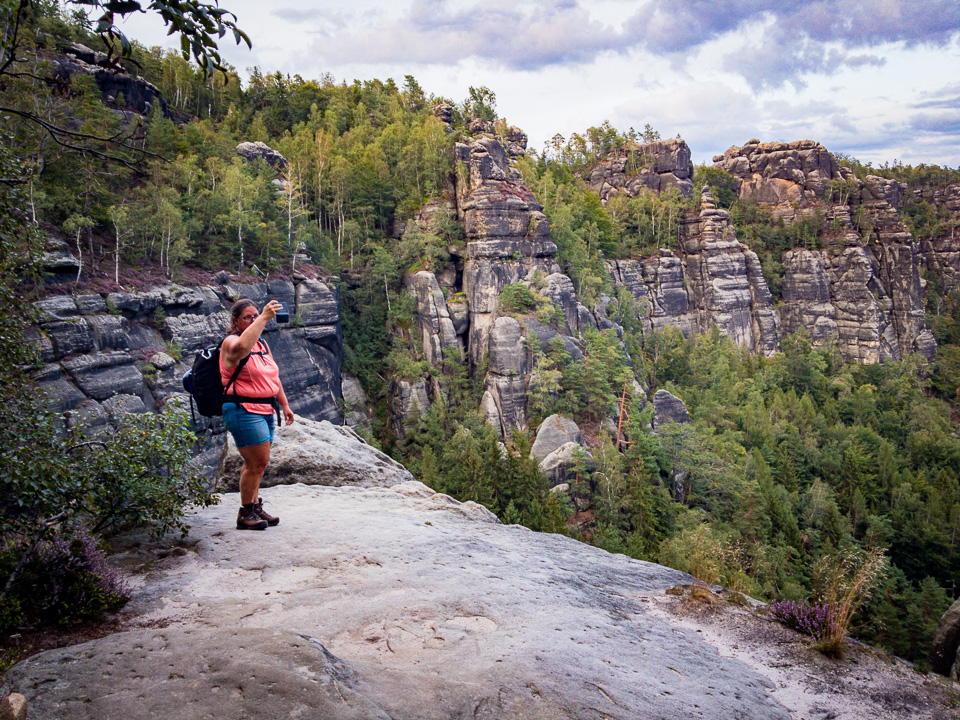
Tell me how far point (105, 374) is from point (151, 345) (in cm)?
259

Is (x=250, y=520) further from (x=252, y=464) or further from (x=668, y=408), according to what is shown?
(x=668, y=408)

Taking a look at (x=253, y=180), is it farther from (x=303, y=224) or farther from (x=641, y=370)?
(x=641, y=370)

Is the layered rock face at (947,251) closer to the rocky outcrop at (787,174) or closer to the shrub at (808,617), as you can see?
the rocky outcrop at (787,174)

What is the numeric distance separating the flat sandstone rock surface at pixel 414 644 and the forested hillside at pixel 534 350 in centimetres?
947

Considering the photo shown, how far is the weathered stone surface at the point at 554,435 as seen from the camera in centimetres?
2647

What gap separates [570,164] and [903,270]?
36.4 metres

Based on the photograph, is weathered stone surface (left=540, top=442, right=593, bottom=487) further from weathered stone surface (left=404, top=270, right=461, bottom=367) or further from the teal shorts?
the teal shorts

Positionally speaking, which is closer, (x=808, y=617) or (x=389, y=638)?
(x=389, y=638)

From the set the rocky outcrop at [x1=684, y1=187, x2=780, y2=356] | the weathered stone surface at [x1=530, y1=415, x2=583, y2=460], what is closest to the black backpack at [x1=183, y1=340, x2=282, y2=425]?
the weathered stone surface at [x1=530, y1=415, x2=583, y2=460]

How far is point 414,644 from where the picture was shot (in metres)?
3.29

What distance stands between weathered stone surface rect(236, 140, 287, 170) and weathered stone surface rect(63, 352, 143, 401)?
21100mm

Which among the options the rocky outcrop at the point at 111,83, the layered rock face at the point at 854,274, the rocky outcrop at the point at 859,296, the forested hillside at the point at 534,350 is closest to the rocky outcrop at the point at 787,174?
the layered rock face at the point at 854,274

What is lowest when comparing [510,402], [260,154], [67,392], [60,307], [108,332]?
[510,402]

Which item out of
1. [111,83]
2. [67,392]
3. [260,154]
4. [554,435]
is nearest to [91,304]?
[67,392]
